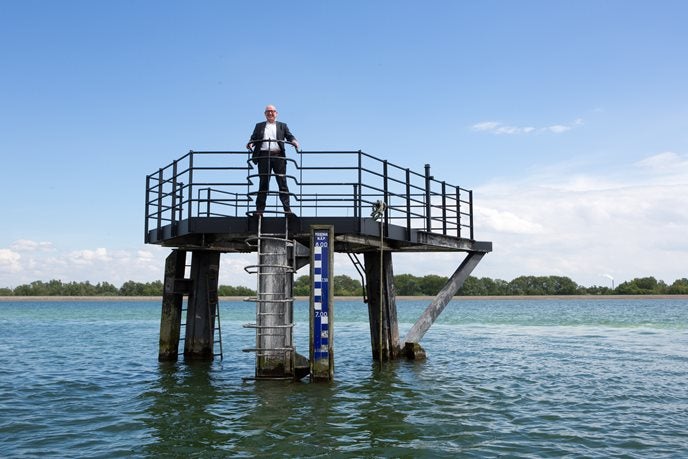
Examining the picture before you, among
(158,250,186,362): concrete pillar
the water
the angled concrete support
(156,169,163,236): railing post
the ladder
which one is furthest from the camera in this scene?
the angled concrete support

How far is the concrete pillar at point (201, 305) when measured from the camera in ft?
54.1

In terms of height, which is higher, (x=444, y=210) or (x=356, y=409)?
(x=444, y=210)

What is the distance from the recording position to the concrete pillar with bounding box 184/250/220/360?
54.1 ft

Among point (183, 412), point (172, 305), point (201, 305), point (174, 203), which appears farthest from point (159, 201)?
point (183, 412)

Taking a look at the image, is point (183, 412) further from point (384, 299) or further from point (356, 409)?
point (384, 299)

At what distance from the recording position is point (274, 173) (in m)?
12.4

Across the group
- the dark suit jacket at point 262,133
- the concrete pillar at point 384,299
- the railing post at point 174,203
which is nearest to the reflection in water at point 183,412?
the railing post at point 174,203

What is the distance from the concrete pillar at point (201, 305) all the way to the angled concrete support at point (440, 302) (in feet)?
17.0

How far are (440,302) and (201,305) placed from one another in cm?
629

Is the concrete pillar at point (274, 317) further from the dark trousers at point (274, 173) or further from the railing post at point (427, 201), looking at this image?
the railing post at point (427, 201)

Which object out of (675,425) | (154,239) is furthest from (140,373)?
(675,425)

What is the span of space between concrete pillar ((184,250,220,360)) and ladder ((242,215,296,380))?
499 cm

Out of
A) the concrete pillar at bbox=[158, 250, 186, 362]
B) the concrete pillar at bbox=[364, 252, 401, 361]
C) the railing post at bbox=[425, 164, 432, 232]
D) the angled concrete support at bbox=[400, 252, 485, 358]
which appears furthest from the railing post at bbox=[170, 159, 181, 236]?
the angled concrete support at bbox=[400, 252, 485, 358]

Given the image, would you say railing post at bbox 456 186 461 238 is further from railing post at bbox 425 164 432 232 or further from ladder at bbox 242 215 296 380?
ladder at bbox 242 215 296 380
